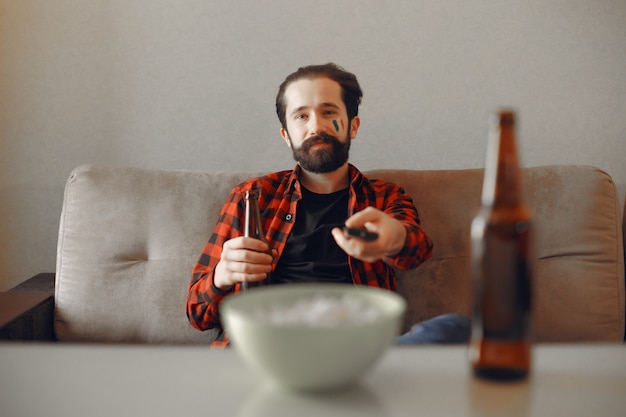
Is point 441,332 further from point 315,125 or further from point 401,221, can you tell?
point 315,125

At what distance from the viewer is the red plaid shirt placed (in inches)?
60.6

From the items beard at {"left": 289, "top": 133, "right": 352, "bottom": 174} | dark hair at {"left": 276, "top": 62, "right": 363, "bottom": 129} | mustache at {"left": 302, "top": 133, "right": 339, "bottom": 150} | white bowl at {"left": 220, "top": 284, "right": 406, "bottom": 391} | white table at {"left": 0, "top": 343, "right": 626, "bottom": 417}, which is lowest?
white table at {"left": 0, "top": 343, "right": 626, "bottom": 417}

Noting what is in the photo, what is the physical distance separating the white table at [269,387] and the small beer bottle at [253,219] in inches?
22.9

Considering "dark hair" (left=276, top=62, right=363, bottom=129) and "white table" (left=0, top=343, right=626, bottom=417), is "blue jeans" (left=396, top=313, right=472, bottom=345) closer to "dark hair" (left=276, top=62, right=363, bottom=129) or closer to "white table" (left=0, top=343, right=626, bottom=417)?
"white table" (left=0, top=343, right=626, bottom=417)

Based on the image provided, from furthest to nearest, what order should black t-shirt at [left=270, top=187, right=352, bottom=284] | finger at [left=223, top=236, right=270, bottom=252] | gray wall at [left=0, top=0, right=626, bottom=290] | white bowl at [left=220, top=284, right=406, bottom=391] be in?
gray wall at [left=0, top=0, right=626, bottom=290] → black t-shirt at [left=270, top=187, right=352, bottom=284] → finger at [left=223, top=236, right=270, bottom=252] → white bowl at [left=220, top=284, right=406, bottom=391]

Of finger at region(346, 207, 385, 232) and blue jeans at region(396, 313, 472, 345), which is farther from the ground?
finger at region(346, 207, 385, 232)

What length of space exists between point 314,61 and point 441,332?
1.21 m

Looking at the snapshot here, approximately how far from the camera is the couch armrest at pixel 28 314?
145 cm

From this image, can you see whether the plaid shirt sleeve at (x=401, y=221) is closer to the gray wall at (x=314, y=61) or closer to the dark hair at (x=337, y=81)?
the dark hair at (x=337, y=81)

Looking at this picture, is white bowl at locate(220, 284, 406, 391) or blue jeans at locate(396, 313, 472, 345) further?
blue jeans at locate(396, 313, 472, 345)

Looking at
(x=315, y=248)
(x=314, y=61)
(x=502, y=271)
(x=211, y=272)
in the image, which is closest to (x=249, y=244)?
(x=211, y=272)

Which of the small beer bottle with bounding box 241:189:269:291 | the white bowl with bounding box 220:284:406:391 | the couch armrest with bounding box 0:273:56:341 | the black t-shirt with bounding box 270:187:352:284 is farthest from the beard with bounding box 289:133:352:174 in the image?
the white bowl with bounding box 220:284:406:391

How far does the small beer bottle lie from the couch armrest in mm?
524

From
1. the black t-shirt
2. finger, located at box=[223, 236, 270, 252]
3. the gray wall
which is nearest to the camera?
finger, located at box=[223, 236, 270, 252]
